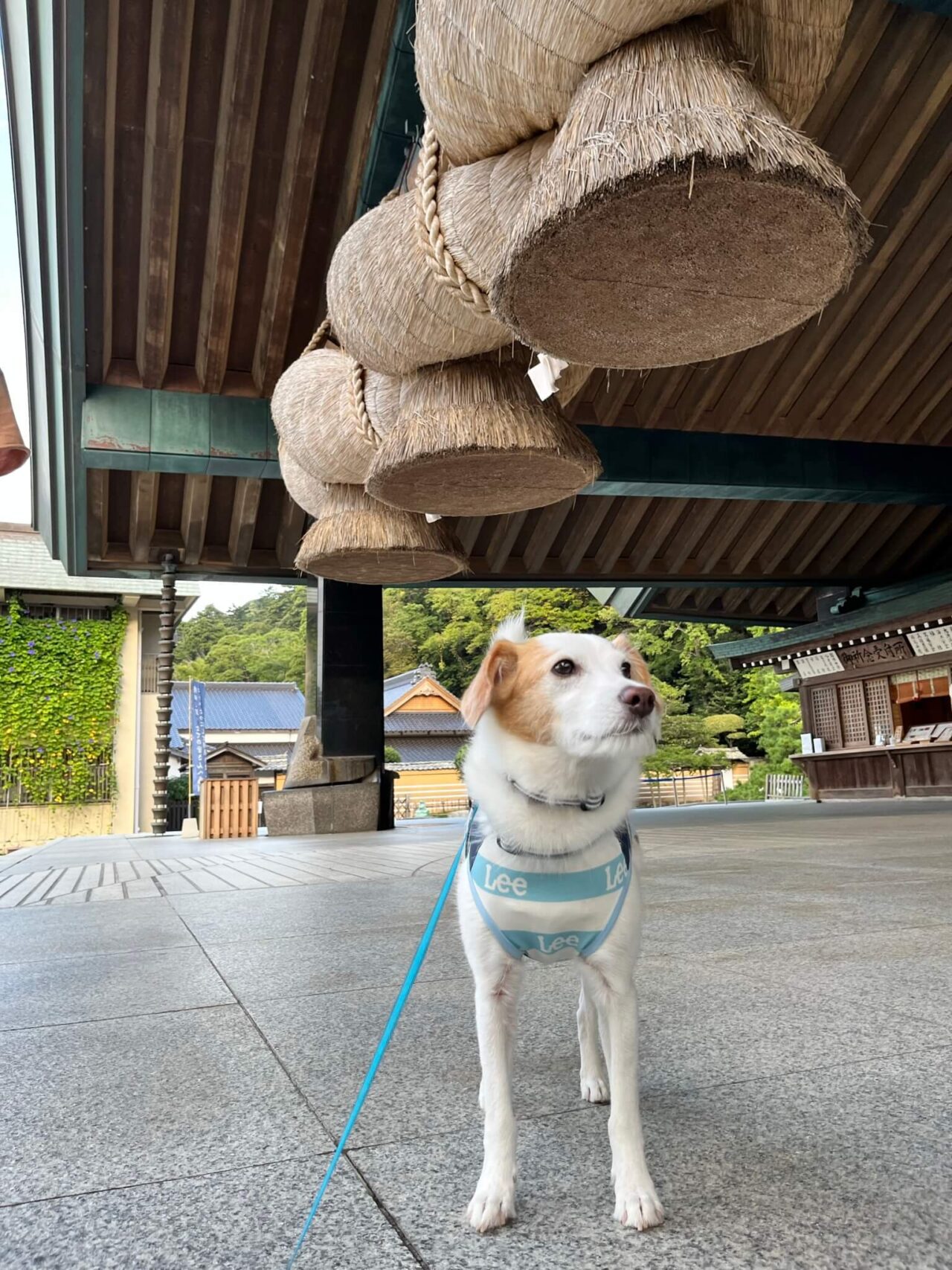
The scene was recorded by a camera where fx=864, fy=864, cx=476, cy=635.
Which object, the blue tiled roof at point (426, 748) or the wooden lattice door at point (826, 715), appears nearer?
the wooden lattice door at point (826, 715)

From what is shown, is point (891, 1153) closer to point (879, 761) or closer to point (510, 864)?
point (510, 864)

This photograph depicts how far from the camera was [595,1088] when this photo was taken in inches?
67.7

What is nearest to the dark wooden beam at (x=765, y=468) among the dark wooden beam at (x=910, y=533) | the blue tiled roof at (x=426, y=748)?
the dark wooden beam at (x=910, y=533)

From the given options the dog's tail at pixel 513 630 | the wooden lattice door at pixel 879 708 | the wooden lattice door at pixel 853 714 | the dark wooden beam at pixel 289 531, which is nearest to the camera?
the dog's tail at pixel 513 630

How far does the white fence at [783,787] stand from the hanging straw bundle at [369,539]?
2059cm

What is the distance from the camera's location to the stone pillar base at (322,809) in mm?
12195

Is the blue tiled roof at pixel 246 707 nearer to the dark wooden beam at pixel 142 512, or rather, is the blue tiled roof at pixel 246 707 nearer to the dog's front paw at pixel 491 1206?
the dark wooden beam at pixel 142 512

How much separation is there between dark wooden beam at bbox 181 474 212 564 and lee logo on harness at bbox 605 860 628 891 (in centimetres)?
1051

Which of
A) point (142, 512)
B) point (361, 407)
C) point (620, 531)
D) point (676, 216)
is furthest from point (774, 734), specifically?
point (676, 216)

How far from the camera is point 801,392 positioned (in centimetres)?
926

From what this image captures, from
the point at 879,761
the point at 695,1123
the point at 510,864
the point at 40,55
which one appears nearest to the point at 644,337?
the point at 510,864

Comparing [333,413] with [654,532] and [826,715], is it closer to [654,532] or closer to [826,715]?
[654,532]

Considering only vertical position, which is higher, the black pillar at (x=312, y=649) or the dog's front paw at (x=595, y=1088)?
the black pillar at (x=312, y=649)

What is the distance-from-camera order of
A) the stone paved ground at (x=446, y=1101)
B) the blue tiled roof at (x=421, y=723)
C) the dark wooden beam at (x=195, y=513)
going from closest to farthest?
the stone paved ground at (x=446, y=1101)
the dark wooden beam at (x=195, y=513)
the blue tiled roof at (x=421, y=723)
